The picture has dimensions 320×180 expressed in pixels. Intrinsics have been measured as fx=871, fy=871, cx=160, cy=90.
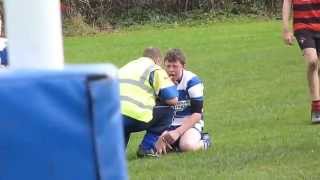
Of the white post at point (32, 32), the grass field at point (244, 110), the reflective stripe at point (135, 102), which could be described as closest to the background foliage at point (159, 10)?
the grass field at point (244, 110)

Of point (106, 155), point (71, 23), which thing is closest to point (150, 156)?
point (106, 155)

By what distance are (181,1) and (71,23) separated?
584 cm

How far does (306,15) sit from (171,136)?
2.22 metres

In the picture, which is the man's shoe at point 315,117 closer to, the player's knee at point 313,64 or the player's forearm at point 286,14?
the player's knee at point 313,64

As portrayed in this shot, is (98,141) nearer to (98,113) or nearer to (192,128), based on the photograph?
(98,113)

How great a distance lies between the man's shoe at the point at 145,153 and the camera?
294 inches

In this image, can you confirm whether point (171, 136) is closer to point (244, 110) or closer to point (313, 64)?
point (313, 64)

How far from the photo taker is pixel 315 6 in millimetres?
8930

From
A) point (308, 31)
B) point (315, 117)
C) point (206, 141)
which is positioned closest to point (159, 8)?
point (308, 31)

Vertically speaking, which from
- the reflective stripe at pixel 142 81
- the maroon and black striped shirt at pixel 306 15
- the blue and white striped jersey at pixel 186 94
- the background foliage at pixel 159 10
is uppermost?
the maroon and black striped shirt at pixel 306 15

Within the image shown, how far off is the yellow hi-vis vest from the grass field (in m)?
0.42

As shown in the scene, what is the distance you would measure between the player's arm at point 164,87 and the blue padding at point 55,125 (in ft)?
17.8

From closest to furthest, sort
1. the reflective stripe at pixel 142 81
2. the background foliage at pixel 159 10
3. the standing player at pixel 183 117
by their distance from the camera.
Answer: the reflective stripe at pixel 142 81
the standing player at pixel 183 117
the background foliage at pixel 159 10

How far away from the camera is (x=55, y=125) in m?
1.79
